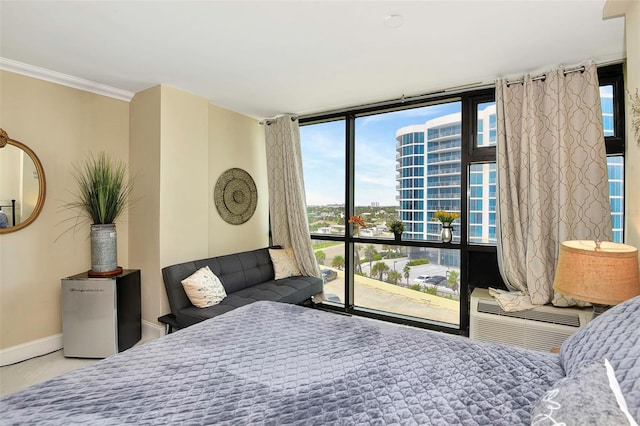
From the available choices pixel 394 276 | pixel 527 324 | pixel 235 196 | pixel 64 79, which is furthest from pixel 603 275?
pixel 64 79

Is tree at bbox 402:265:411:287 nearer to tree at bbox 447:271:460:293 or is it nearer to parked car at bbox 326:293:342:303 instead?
tree at bbox 447:271:460:293

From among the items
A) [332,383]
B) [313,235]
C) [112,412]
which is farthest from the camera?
[313,235]

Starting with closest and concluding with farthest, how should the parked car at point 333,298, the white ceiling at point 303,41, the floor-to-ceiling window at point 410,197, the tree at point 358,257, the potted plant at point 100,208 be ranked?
the white ceiling at point 303,41 → the potted plant at point 100,208 → the floor-to-ceiling window at point 410,197 → the tree at point 358,257 → the parked car at point 333,298

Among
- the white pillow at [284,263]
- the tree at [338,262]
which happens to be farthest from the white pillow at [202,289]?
the tree at [338,262]

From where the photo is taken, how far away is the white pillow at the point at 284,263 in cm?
382

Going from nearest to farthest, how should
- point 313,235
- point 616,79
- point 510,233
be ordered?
point 616,79, point 510,233, point 313,235

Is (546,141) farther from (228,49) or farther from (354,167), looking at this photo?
(228,49)

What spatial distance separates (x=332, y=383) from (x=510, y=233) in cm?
242

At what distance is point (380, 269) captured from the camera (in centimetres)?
377

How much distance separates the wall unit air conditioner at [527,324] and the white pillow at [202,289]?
237 cm

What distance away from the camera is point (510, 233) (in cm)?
282

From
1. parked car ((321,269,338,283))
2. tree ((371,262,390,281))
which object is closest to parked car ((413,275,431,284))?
tree ((371,262,390,281))

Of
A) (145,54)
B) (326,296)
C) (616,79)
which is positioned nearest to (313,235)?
(326,296)

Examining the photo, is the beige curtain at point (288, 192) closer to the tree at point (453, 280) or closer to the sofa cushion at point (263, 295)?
the sofa cushion at point (263, 295)
